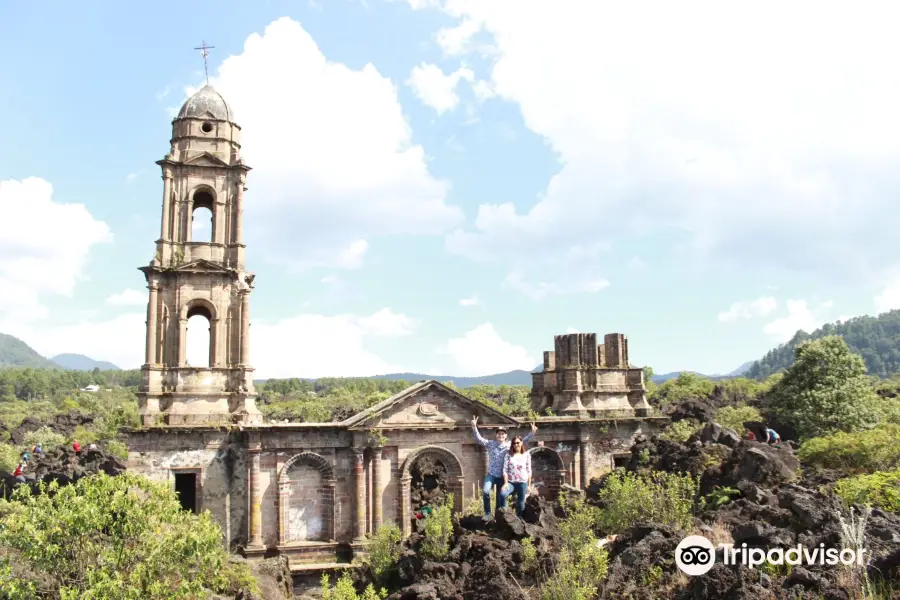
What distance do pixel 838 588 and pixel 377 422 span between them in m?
18.1

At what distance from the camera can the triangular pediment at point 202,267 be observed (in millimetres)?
27609

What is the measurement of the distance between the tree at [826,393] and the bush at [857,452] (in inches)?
474

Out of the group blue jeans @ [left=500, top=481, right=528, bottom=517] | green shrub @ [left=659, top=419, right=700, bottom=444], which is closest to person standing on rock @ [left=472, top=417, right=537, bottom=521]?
blue jeans @ [left=500, top=481, right=528, bottom=517]

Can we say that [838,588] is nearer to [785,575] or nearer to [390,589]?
[785,575]

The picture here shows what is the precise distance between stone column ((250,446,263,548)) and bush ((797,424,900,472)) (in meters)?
20.1

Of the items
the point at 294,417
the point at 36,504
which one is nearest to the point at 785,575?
the point at 36,504

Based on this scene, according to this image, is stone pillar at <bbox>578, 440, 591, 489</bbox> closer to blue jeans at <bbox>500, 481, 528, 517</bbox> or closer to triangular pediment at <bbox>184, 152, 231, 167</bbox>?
blue jeans at <bbox>500, 481, 528, 517</bbox>

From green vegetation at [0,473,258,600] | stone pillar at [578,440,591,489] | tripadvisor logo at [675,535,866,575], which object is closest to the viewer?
tripadvisor logo at [675,535,866,575]

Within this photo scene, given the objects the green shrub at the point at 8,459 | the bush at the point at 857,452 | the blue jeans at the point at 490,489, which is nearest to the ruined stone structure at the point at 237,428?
the blue jeans at the point at 490,489

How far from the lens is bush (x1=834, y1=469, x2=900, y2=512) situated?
17.8 m

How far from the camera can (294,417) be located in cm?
A: 6272

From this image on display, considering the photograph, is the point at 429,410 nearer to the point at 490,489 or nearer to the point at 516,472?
the point at 490,489

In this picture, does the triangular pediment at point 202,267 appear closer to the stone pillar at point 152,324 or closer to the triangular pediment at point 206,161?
the stone pillar at point 152,324

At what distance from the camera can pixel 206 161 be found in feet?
93.6
